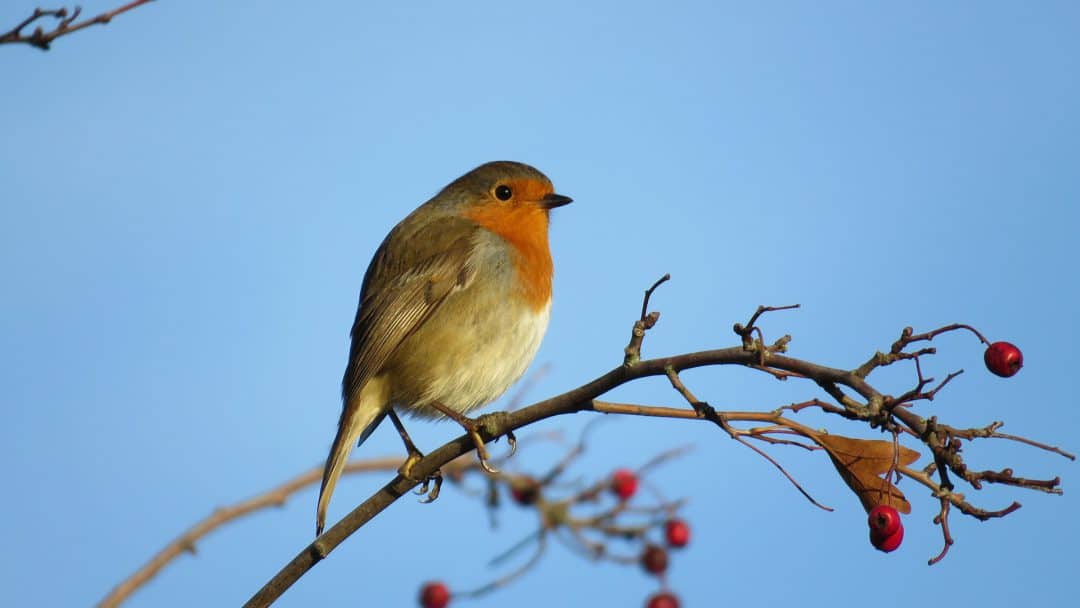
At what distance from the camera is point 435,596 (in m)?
4.82

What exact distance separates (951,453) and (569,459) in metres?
2.14

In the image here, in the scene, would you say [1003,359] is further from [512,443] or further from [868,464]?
[512,443]

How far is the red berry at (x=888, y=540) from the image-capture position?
8.05ft

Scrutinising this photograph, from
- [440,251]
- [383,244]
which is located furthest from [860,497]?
[383,244]

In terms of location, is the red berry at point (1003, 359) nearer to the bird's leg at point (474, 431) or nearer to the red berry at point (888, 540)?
the red berry at point (888, 540)

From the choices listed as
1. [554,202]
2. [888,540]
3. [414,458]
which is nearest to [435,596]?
[414,458]

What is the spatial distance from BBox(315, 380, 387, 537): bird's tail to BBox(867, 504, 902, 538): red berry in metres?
1.93

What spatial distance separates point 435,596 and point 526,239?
1.55 m

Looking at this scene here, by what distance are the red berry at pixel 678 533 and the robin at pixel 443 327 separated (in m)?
0.91

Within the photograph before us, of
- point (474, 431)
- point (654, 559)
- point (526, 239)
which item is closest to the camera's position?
point (474, 431)

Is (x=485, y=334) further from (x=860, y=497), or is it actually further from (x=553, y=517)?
(x=860, y=497)

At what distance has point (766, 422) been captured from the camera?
2363 millimetres

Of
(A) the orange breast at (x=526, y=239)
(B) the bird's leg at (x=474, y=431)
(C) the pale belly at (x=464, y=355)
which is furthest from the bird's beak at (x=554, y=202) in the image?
(B) the bird's leg at (x=474, y=431)

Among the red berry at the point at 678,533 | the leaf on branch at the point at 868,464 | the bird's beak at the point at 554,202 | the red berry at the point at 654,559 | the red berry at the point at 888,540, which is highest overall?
the bird's beak at the point at 554,202
